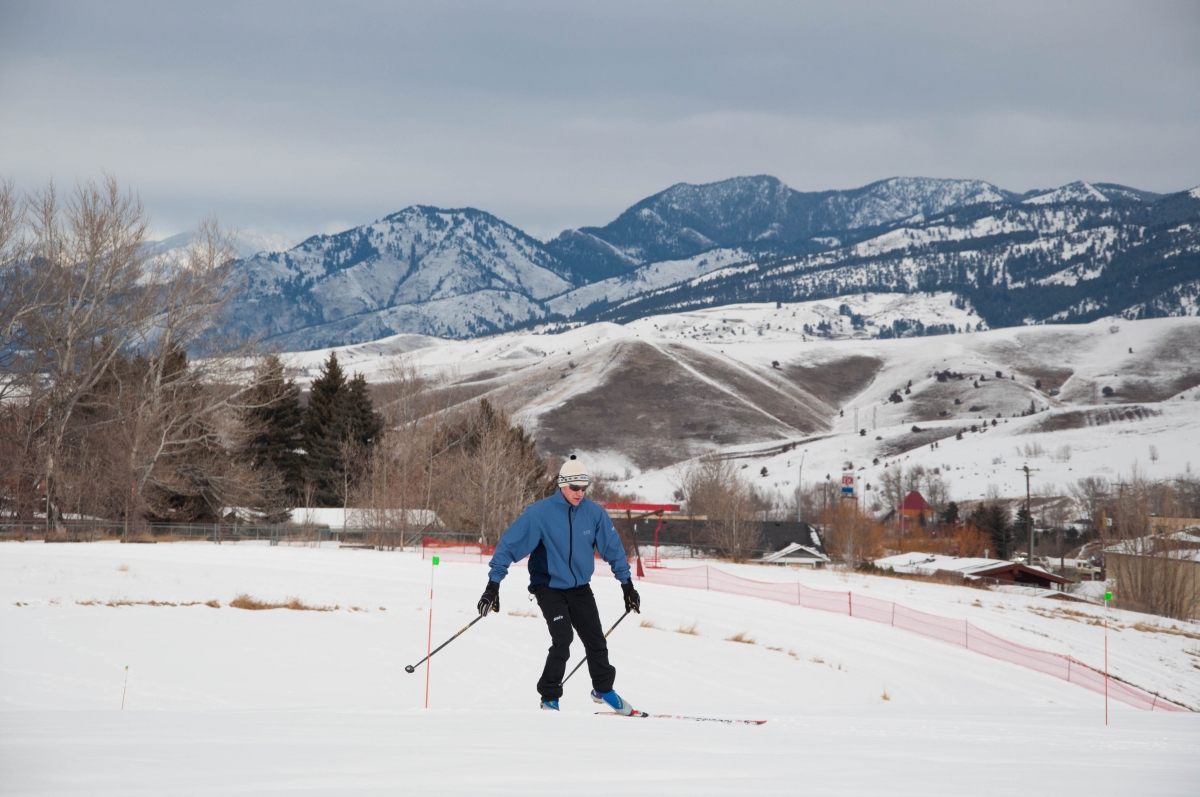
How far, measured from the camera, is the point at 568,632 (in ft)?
28.6

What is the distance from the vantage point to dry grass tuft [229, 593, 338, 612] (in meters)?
17.2

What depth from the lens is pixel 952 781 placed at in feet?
17.2

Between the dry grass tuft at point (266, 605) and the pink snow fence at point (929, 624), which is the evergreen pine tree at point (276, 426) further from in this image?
the dry grass tuft at point (266, 605)

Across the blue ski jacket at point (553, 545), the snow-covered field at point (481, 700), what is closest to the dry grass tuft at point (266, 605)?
the snow-covered field at point (481, 700)

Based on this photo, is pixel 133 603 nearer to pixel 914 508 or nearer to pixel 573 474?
pixel 573 474

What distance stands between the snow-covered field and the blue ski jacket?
118cm

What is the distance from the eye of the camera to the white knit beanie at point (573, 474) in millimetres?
8445

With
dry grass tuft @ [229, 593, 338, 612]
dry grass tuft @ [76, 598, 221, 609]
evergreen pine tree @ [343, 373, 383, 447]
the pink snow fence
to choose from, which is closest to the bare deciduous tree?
evergreen pine tree @ [343, 373, 383, 447]

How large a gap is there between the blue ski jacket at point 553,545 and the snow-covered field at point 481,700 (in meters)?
1.18

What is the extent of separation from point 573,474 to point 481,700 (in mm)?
4267

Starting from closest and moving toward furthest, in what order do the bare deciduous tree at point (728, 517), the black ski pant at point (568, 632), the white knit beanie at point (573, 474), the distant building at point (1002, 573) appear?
the white knit beanie at point (573, 474) → the black ski pant at point (568, 632) → the distant building at point (1002, 573) → the bare deciduous tree at point (728, 517)

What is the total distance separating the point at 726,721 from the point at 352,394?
55.0 metres

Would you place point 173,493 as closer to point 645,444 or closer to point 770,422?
point 645,444

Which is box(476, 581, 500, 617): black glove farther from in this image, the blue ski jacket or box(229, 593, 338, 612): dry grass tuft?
box(229, 593, 338, 612): dry grass tuft
